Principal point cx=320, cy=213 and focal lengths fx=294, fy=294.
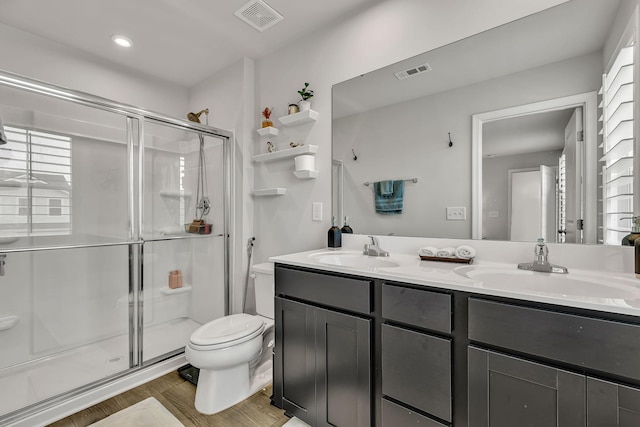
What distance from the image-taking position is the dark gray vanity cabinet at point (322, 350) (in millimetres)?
1300

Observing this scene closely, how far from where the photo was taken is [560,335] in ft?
2.88

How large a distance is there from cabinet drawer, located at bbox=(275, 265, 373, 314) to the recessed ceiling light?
219cm

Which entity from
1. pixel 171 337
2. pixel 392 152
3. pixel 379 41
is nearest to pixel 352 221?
pixel 392 152

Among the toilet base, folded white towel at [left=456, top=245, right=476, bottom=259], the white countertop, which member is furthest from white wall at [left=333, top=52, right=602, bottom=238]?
the toilet base

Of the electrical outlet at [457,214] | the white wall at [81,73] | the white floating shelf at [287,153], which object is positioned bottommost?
the electrical outlet at [457,214]

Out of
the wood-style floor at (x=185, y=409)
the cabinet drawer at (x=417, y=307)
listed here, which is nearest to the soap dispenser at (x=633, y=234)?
the cabinet drawer at (x=417, y=307)

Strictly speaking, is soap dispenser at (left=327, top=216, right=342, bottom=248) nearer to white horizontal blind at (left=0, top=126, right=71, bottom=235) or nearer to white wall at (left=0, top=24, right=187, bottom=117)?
white horizontal blind at (left=0, top=126, right=71, bottom=235)

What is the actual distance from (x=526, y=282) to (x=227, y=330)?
158 cm

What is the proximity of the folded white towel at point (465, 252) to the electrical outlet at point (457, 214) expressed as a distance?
172mm

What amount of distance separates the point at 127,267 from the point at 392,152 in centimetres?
204

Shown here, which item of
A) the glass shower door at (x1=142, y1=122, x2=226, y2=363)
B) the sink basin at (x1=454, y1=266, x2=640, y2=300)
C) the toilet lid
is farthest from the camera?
the glass shower door at (x1=142, y1=122, x2=226, y2=363)

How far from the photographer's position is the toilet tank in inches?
83.4

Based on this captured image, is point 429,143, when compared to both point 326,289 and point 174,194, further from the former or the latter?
point 174,194

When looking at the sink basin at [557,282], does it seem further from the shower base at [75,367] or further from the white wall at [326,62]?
the shower base at [75,367]
